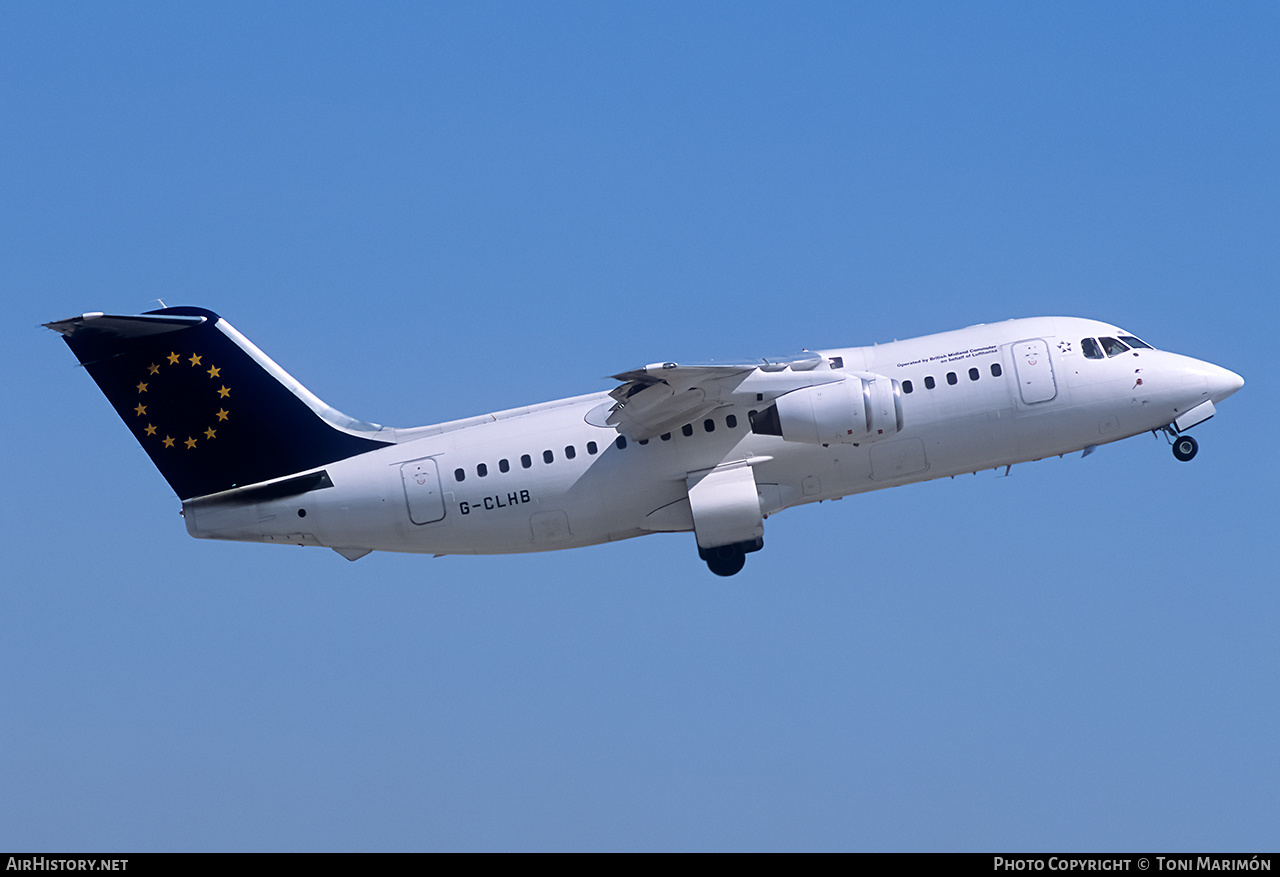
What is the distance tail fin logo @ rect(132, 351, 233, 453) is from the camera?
2550cm

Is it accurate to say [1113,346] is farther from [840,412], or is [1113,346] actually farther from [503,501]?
[503,501]

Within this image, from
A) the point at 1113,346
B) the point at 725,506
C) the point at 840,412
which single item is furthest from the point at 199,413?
the point at 1113,346

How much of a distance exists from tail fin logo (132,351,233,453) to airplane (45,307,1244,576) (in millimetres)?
25

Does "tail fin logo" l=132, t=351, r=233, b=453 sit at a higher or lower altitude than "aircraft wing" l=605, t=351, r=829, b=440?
higher

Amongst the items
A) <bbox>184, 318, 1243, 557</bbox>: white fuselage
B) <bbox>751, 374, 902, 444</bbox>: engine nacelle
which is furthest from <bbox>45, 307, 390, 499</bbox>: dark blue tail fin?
<bbox>751, 374, 902, 444</bbox>: engine nacelle

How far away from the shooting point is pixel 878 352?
24734mm

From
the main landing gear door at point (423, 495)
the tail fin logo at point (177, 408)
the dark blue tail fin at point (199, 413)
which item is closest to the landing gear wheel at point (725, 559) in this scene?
the main landing gear door at point (423, 495)

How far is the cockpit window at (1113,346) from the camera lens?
2494 cm

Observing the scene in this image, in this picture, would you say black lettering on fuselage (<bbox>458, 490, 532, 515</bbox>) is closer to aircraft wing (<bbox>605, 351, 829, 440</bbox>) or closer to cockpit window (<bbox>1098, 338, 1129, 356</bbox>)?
aircraft wing (<bbox>605, 351, 829, 440</bbox>)

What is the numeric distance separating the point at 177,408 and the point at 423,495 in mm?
4670
